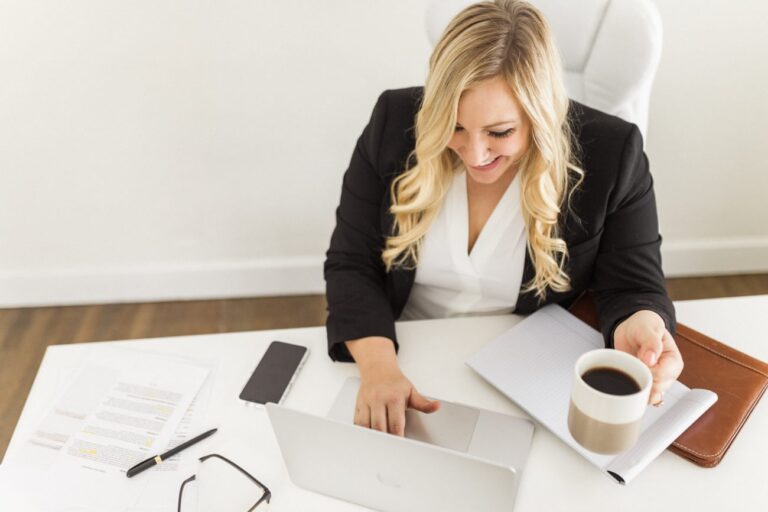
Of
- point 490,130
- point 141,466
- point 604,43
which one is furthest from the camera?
point 604,43

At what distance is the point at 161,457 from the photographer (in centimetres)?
109

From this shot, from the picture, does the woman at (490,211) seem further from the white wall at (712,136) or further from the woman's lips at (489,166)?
the white wall at (712,136)

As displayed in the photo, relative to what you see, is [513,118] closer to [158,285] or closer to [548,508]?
[548,508]

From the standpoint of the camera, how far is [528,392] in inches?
45.5

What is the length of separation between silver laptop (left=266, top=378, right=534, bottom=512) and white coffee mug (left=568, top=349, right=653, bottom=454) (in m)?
0.13

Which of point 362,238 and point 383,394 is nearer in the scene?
point 383,394

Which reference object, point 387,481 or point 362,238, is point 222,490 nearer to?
point 387,481

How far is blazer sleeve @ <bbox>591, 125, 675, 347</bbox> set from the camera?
1.28 m

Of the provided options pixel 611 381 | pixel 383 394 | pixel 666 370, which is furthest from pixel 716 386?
pixel 383 394

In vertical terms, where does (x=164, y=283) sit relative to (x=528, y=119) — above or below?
below

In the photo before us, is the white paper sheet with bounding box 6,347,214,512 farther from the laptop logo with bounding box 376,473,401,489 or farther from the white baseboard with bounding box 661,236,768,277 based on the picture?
the white baseboard with bounding box 661,236,768,277

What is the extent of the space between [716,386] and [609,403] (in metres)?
0.41

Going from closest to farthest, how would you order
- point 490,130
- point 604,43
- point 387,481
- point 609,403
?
point 609,403 < point 387,481 < point 490,130 < point 604,43

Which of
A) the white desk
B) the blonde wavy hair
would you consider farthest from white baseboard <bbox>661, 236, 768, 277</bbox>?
the blonde wavy hair
